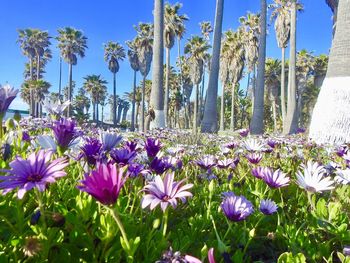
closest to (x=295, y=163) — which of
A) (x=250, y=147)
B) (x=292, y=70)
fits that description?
(x=250, y=147)

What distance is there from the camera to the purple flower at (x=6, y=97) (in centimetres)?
149

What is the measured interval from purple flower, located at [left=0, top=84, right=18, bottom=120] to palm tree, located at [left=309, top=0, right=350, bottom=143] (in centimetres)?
563

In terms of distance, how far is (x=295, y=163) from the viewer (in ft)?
11.3

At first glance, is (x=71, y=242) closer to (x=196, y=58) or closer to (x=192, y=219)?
(x=192, y=219)

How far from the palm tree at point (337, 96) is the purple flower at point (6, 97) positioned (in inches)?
222

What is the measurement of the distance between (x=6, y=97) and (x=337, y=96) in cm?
606

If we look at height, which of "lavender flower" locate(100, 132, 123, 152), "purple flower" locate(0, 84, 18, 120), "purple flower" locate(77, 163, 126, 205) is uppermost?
"purple flower" locate(0, 84, 18, 120)

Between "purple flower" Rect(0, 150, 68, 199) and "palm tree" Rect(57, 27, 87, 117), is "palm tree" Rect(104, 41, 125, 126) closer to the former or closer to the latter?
"palm tree" Rect(57, 27, 87, 117)

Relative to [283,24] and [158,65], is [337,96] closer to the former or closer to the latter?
[158,65]

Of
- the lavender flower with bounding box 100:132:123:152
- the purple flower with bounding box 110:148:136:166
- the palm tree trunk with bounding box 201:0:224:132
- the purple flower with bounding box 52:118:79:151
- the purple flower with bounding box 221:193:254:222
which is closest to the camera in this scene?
the purple flower with bounding box 221:193:254:222

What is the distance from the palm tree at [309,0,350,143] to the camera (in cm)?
620

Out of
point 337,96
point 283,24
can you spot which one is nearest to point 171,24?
point 283,24

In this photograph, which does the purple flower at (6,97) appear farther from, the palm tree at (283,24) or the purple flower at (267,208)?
the palm tree at (283,24)

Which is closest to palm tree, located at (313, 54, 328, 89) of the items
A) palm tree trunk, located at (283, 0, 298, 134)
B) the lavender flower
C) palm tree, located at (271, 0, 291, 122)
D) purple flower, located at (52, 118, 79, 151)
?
palm tree, located at (271, 0, 291, 122)
